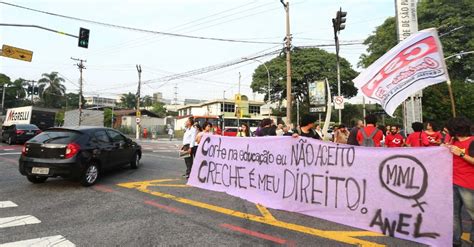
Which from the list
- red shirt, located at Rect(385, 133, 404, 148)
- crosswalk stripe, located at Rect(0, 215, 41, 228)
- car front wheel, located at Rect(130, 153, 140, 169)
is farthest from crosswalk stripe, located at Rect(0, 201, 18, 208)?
red shirt, located at Rect(385, 133, 404, 148)

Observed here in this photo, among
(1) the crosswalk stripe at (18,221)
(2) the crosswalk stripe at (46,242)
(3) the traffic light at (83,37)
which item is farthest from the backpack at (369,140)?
(3) the traffic light at (83,37)

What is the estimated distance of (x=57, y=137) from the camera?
A: 706 centimetres

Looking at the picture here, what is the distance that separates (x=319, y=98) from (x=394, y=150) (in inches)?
686

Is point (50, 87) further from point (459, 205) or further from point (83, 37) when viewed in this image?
point (459, 205)

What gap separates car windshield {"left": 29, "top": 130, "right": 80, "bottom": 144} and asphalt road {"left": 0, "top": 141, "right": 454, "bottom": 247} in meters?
1.09

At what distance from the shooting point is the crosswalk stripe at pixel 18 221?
456cm

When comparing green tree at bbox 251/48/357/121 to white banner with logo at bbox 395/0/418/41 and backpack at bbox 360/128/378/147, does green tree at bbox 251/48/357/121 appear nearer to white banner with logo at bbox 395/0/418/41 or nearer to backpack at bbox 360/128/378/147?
white banner with logo at bbox 395/0/418/41

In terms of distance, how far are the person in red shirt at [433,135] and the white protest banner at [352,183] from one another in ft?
10.4

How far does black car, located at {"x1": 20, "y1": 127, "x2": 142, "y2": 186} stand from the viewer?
673 cm

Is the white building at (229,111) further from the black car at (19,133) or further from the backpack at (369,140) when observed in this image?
the backpack at (369,140)

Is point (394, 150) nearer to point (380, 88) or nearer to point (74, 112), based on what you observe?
point (380, 88)

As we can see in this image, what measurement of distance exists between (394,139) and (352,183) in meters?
4.94

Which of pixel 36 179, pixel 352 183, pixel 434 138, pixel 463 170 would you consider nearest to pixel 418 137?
pixel 434 138

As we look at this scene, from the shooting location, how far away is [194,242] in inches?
154
